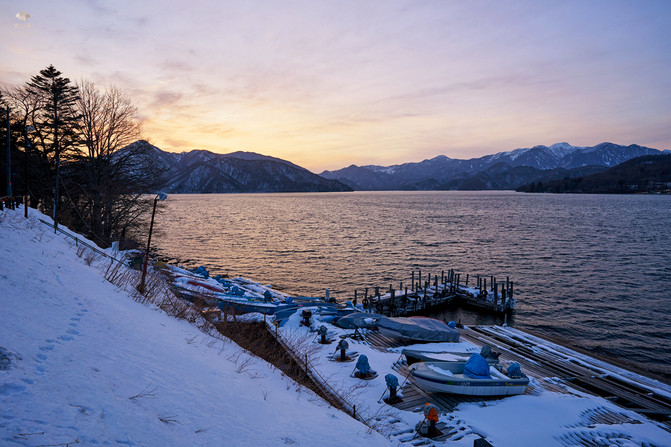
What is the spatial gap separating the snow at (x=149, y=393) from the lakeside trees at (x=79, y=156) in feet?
72.7

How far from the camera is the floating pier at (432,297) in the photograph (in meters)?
30.2

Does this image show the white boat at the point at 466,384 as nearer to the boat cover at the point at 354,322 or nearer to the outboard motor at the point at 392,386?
the outboard motor at the point at 392,386

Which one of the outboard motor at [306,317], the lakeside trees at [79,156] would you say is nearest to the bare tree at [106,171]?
the lakeside trees at [79,156]

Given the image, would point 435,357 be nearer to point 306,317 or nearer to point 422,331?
point 422,331

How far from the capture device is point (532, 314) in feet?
97.5

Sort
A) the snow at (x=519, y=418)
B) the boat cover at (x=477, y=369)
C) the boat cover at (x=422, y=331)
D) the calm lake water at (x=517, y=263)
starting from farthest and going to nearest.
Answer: the calm lake water at (x=517, y=263), the boat cover at (x=422, y=331), the boat cover at (x=477, y=369), the snow at (x=519, y=418)

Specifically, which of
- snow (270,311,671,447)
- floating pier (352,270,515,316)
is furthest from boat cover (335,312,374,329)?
floating pier (352,270,515,316)

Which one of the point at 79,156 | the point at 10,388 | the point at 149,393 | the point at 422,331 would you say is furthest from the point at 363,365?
the point at 79,156

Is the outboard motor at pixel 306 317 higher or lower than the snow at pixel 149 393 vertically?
lower

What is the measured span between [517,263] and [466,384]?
38.2 meters

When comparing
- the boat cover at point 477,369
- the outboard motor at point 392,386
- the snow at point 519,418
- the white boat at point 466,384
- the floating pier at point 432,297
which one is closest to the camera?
the snow at point 519,418

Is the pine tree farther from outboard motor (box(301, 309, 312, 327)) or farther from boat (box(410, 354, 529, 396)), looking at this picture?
boat (box(410, 354, 529, 396))

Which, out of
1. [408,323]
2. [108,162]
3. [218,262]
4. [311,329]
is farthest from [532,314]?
[108,162]

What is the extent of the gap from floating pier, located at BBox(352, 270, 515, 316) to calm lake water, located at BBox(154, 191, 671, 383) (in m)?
1.53
